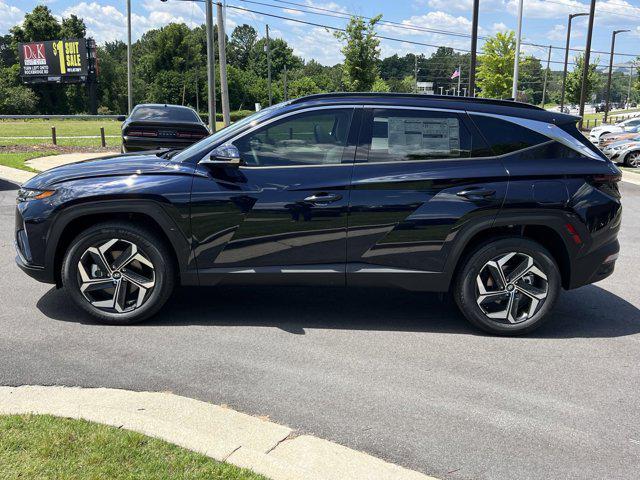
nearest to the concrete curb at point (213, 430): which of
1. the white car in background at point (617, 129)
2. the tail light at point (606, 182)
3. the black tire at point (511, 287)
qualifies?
the black tire at point (511, 287)

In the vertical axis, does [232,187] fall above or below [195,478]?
above

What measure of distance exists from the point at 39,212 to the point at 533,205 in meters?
3.75

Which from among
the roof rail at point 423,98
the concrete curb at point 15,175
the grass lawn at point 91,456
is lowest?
the grass lawn at point 91,456

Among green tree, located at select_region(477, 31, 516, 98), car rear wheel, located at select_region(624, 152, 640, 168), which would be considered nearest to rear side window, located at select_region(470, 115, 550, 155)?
car rear wheel, located at select_region(624, 152, 640, 168)

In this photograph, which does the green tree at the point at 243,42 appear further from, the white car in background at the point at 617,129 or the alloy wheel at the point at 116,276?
the alloy wheel at the point at 116,276

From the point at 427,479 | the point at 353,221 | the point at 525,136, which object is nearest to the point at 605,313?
the point at 525,136

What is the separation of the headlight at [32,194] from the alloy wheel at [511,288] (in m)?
3.35

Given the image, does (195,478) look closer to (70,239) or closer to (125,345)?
(125,345)

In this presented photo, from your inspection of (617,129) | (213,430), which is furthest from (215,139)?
(617,129)

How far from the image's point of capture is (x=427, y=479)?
2887 millimetres

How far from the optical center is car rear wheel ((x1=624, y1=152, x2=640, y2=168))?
69.3 feet

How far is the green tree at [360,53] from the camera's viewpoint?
36875 mm

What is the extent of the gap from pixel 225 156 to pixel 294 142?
55 cm

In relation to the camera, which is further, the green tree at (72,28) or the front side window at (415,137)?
the green tree at (72,28)
